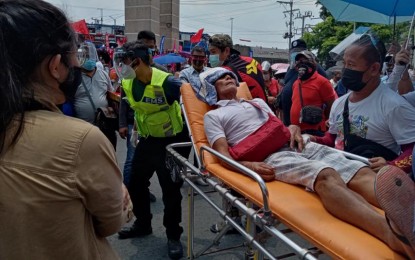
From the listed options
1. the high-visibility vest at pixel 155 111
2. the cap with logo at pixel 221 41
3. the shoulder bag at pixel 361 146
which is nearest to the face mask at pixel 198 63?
the cap with logo at pixel 221 41

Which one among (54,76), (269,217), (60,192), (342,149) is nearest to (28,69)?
(54,76)

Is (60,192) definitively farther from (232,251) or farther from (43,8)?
(232,251)

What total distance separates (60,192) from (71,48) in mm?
416

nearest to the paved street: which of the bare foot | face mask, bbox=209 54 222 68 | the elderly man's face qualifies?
the elderly man's face

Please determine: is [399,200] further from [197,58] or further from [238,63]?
[197,58]

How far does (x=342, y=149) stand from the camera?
8.98 feet

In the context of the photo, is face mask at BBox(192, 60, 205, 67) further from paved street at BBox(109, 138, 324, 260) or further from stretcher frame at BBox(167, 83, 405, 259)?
stretcher frame at BBox(167, 83, 405, 259)

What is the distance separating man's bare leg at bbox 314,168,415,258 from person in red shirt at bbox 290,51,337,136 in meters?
1.50

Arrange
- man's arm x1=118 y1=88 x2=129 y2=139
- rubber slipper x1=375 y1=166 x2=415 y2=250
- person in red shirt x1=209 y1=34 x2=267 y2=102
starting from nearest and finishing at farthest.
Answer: rubber slipper x1=375 y1=166 x2=415 y2=250 < man's arm x1=118 y1=88 x2=129 y2=139 < person in red shirt x1=209 y1=34 x2=267 y2=102

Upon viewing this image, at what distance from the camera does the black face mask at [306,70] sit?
12.1 ft

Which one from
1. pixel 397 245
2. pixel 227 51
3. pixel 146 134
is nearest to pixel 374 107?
pixel 397 245

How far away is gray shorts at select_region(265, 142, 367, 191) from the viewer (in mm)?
2223

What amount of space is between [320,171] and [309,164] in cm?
13

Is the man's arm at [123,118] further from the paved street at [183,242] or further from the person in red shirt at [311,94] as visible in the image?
the person in red shirt at [311,94]
